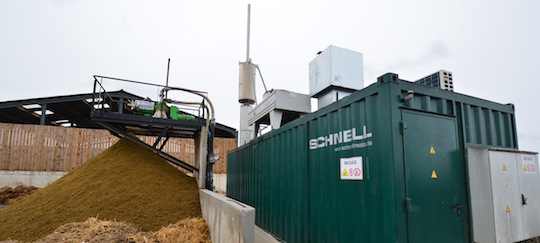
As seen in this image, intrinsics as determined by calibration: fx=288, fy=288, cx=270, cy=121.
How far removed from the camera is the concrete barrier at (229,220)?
12.0 ft

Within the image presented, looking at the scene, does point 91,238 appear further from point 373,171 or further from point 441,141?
point 441,141

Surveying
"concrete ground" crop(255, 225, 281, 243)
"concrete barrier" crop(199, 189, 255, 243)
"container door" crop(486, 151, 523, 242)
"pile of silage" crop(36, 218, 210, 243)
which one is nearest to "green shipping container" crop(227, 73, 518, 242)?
"container door" crop(486, 151, 523, 242)

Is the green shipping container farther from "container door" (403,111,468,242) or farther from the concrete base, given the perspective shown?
the concrete base

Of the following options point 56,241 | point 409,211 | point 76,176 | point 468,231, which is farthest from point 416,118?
point 76,176

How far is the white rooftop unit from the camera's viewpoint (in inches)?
270

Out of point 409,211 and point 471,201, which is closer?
point 409,211

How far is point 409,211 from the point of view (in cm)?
342

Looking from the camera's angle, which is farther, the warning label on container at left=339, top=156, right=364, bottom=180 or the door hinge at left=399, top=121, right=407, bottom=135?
the warning label on container at left=339, top=156, right=364, bottom=180

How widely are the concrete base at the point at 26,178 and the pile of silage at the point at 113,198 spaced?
9.17m

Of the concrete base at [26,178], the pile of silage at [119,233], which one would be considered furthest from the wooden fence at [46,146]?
the pile of silage at [119,233]

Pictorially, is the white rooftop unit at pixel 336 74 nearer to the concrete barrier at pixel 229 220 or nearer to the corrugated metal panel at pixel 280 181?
the corrugated metal panel at pixel 280 181

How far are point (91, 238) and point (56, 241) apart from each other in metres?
0.55

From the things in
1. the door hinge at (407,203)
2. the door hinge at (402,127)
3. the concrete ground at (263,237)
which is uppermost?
the door hinge at (402,127)

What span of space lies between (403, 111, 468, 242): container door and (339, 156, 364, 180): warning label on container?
0.60 metres
